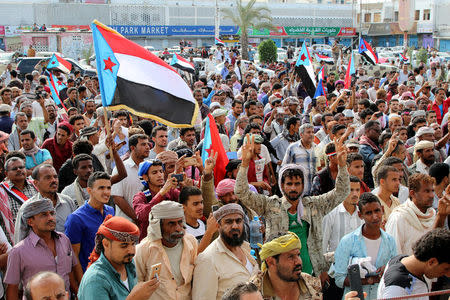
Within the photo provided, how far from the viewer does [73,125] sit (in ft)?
28.4

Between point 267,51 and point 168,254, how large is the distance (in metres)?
26.9

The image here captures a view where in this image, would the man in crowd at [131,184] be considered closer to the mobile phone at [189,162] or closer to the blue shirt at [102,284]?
the mobile phone at [189,162]

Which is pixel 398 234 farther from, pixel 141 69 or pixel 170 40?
pixel 170 40

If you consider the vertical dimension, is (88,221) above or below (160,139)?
below

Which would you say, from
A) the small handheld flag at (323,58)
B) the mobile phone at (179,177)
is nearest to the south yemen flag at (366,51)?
the small handheld flag at (323,58)

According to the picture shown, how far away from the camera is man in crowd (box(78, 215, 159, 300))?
3.70 metres

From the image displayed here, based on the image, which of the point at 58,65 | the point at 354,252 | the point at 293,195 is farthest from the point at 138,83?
the point at 58,65

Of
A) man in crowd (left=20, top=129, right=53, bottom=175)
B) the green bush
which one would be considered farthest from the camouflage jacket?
the green bush

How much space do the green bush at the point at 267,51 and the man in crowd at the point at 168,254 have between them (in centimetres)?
2668

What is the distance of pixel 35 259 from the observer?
14.6 feet

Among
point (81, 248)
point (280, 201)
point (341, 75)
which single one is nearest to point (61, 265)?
point (81, 248)

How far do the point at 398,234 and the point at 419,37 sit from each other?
59.7 m

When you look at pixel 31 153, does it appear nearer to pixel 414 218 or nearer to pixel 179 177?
pixel 179 177

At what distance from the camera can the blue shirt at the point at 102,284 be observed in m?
3.70
